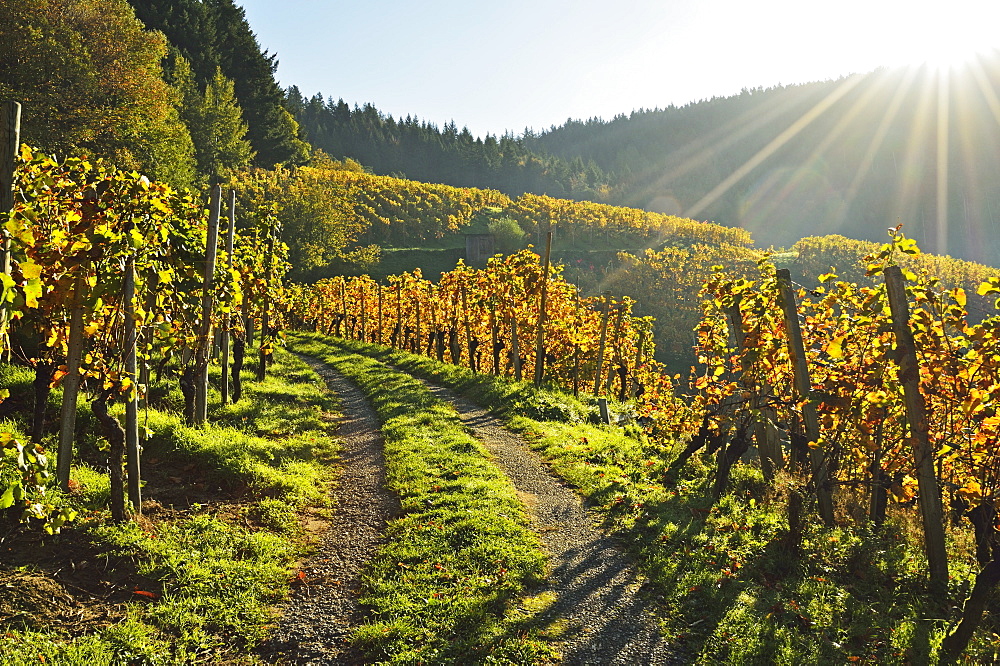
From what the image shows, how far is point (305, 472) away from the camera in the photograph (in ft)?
28.8

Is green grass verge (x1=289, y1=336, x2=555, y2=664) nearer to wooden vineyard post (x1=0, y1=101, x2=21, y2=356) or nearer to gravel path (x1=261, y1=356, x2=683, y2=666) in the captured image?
gravel path (x1=261, y1=356, x2=683, y2=666)

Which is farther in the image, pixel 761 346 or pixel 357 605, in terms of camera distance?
pixel 761 346

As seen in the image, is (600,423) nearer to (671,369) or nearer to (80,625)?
(80,625)

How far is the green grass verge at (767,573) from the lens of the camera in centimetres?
489

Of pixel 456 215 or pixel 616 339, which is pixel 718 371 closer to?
pixel 616 339

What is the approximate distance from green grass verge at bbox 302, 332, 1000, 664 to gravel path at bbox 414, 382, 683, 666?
0.79ft

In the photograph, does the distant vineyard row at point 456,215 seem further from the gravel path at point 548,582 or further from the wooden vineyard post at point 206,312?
the gravel path at point 548,582

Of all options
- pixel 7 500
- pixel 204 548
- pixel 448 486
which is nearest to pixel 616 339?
pixel 448 486

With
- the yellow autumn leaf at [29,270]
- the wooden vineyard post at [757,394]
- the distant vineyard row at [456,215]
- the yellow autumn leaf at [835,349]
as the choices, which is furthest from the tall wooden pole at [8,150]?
the distant vineyard row at [456,215]

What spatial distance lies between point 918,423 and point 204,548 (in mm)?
7269

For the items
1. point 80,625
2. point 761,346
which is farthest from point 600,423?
point 80,625

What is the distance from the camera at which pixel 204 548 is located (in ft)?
19.2

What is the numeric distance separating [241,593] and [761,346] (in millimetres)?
7294

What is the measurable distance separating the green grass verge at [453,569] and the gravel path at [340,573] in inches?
7.1
